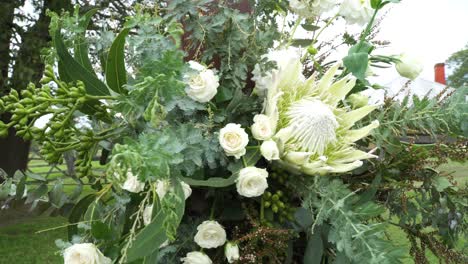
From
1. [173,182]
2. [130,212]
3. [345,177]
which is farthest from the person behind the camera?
[345,177]

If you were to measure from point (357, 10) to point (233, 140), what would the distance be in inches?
17.2

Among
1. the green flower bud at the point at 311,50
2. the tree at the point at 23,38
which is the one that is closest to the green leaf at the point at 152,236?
the green flower bud at the point at 311,50

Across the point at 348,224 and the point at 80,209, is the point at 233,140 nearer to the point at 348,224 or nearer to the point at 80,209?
the point at 348,224

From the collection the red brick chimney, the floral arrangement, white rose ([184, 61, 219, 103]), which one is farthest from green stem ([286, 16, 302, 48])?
the red brick chimney

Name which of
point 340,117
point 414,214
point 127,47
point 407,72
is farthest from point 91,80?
point 414,214

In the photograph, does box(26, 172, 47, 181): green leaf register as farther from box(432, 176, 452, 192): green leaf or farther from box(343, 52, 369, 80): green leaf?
box(432, 176, 452, 192): green leaf

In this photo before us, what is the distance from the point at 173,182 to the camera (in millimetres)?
895

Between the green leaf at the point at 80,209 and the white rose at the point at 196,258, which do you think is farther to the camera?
the green leaf at the point at 80,209

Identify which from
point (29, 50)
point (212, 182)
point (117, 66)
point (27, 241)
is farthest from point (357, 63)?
point (27, 241)

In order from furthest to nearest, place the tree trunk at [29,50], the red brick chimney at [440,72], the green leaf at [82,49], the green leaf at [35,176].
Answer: the red brick chimney at [440,72] → the tree trunk at [29,50] → the green leaf at [35,176] → the green leaf at [82,49]

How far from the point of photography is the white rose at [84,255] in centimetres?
94

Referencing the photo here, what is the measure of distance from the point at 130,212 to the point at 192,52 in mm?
373

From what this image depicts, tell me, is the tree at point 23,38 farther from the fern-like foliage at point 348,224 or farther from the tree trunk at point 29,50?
the fern-like foliage at point 348,224

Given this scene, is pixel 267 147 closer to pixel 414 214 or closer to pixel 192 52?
pixel 192 52
